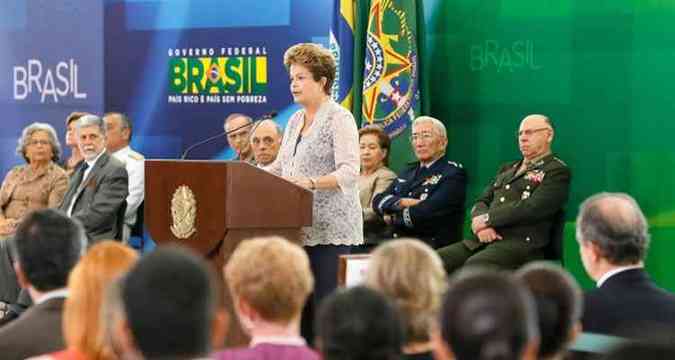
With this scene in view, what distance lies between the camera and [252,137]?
699 centimetres

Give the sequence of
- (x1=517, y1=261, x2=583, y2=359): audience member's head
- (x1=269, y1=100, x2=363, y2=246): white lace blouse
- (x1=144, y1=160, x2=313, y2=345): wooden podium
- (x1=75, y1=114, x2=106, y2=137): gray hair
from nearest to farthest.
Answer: (x1=517, y1=261, x2=583, y2=359): audience member's head, (x1=144, y1=160, x2=313, y2=345): wooden podium, (x1=269, y1=100, x2=363, y2=246): white lace blouse, (x1=75, y1=114, x2=106, y2=137): gray hair

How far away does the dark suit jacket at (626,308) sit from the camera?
3.15m

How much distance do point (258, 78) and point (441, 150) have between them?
5.78 ft

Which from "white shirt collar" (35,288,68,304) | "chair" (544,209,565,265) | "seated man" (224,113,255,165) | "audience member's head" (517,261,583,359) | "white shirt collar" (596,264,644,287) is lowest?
"chair" (544,209,565,265)

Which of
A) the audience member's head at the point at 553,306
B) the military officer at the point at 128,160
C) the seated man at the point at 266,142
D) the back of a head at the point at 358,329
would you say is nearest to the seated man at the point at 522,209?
the seated man at the point at 266,142

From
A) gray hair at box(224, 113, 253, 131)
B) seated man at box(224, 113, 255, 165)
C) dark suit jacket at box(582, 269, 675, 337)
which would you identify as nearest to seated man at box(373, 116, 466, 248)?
seated man at box(224, 113, 255, 165)

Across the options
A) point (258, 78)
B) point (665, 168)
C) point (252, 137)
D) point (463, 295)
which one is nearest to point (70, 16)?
point (258, 78)

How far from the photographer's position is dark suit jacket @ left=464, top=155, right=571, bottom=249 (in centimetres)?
638

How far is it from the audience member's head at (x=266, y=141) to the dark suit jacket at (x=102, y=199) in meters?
0.79

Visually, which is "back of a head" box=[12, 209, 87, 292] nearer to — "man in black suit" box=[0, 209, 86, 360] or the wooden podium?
"man in black suit" box=[0, 209, 86, 360]

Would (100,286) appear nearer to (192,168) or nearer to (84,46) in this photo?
(192,168)

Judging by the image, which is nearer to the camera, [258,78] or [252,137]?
[252,137]

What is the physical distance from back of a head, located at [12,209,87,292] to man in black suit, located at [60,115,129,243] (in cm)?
339

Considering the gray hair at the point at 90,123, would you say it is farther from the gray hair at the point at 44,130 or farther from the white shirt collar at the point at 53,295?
the white shirt collar at the point at 53,295
